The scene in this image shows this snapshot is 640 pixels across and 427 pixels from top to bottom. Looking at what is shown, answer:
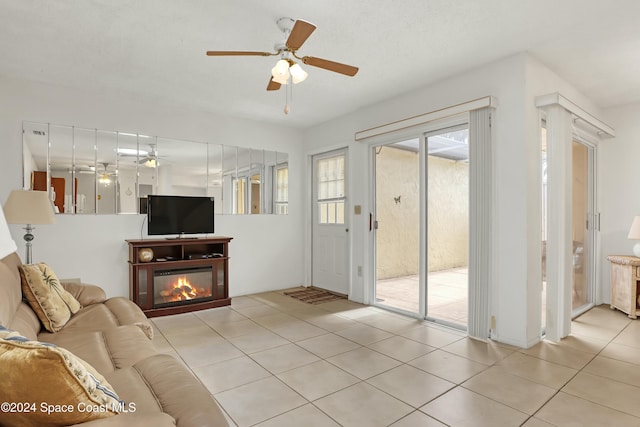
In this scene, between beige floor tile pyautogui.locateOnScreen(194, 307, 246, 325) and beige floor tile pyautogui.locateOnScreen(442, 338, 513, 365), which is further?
beige floor tile pyautogui.locateOnScreen(194, 307, 246, 325)

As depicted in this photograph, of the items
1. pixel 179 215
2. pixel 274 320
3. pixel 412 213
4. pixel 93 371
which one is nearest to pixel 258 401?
pixel 93 371

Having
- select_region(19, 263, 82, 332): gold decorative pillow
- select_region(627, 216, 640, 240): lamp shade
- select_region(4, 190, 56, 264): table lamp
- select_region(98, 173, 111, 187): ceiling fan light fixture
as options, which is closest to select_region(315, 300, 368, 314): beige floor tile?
select_region(19, 263, 82, 332): gold decorative pillow

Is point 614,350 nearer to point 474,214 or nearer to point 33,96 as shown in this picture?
point 474,214

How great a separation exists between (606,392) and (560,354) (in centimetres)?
64

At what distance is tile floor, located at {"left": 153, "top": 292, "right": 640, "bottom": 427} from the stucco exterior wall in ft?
4.63

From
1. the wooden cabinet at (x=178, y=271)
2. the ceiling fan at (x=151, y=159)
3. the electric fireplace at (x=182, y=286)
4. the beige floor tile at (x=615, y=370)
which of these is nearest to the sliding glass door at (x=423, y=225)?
the beige floor tile at (x=615, y=370)

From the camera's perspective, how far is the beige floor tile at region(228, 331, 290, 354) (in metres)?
3.07

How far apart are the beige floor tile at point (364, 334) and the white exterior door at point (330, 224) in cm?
146

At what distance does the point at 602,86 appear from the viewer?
386 centimetres

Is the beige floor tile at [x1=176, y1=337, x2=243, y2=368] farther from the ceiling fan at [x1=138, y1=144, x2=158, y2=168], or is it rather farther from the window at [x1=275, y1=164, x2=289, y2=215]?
the window at [x1=275, y1=164, x2=289, y2=215]

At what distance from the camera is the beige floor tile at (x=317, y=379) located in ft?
7.59

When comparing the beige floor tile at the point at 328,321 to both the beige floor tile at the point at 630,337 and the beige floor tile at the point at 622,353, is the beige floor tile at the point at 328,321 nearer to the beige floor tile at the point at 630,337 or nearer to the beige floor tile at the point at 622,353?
the beige floor tile at the point at 622,353

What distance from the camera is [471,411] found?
81.3 inches

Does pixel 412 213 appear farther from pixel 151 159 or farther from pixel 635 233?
pixel 151 159
